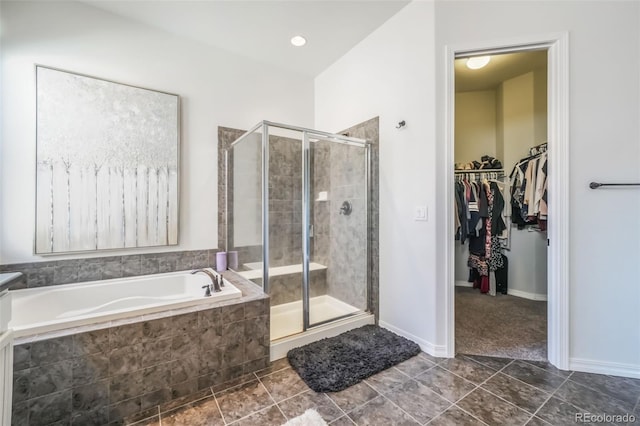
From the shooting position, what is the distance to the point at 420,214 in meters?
2.16

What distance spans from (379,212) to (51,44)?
3.01 metres

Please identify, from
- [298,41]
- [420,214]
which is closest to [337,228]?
Result: [420,214]

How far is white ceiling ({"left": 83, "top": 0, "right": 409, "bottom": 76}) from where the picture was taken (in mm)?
2201

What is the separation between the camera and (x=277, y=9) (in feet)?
7.37

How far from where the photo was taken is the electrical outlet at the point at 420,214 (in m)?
2.12

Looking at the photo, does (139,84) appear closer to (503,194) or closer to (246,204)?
(246,204)

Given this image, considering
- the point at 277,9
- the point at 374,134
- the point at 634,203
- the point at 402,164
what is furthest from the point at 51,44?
the point at 634,203

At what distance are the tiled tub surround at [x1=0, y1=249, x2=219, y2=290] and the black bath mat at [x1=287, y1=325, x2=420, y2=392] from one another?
133cm

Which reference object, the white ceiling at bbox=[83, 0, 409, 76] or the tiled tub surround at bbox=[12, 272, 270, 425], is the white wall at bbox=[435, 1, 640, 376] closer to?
the white ceiling at bbox=[83, 0, 409, 76]

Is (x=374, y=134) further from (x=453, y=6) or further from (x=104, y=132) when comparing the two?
(x=104, y=132)

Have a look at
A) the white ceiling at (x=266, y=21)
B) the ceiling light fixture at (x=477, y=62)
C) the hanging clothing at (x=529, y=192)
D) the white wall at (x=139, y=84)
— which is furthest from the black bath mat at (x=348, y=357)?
the ceiling light fixture at (x=477, y=62)

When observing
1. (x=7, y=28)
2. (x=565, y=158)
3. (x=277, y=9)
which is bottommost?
(x=565, y=158)

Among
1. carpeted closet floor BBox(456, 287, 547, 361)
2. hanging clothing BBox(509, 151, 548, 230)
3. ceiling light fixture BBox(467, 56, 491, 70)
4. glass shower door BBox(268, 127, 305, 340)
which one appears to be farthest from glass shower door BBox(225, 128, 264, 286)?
hanging clothing BBox(509, 151, 548, 230)

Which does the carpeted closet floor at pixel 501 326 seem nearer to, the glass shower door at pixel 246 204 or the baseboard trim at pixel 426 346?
the baseboard trim at pixel 426 346
